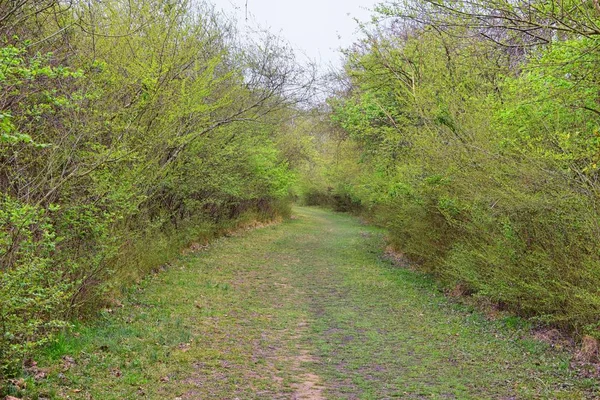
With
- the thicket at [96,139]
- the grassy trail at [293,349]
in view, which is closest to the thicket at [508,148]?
the grassy trail at [293,349]

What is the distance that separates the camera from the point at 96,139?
23.9ft

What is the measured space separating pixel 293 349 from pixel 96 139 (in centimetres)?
397

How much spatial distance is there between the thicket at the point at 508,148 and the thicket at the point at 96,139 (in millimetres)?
4009

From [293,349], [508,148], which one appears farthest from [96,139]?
[508,148]

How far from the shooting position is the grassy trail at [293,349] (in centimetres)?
558

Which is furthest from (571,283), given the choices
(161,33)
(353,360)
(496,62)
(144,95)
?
(161,33)

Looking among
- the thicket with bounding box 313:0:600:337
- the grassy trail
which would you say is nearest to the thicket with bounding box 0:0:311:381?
the grassy trail

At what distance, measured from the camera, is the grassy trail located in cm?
Result: 558

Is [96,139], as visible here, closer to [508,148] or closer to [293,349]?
[293,349]

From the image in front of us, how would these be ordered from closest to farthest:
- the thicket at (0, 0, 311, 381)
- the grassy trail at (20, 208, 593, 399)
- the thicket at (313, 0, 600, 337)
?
the thicket at (0, 0, 311, 381) < the grassy trail at (20, 208, 593, 399) < the thicket at (313, 0, 600, 337)

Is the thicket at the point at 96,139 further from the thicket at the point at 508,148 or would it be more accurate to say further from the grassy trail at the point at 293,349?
the thicket at the point at 508,148

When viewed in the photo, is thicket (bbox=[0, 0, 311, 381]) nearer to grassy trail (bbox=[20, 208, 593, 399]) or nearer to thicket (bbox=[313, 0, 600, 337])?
grassy trail (bbox=[20, 208, 593, 399])

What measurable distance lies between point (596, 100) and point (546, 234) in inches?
80.8

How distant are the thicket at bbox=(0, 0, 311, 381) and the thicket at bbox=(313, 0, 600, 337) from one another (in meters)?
4.01
